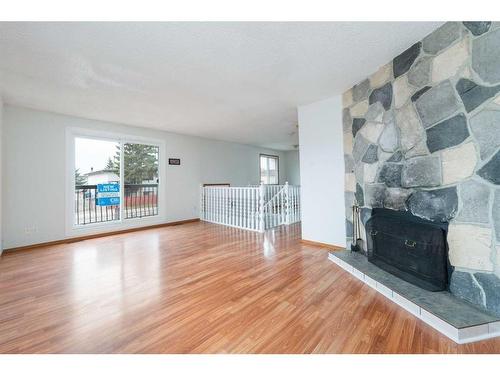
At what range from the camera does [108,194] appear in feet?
15.0

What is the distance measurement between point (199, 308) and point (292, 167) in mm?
8155

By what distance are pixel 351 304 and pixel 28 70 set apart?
4.16 meters

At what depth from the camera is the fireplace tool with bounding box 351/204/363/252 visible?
2.90 meters

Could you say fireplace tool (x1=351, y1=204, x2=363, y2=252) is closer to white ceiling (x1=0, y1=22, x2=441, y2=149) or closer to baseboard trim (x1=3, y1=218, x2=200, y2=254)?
white ceiling (x1=0, y1=22, x2=441, y2=149)

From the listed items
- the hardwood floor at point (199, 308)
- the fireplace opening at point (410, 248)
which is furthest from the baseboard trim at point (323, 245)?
the fireplace opening at point (410, 248)

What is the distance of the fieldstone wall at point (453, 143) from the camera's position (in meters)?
1.58

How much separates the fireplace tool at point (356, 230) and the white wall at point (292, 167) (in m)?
6.39

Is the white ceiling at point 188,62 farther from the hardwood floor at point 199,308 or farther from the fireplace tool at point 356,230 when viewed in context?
the hardwood floor at point 199,308

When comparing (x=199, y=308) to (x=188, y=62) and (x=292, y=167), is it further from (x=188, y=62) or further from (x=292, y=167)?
(x=292, y=167)

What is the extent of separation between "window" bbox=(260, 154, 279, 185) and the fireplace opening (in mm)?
6084

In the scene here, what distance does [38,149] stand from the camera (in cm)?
371

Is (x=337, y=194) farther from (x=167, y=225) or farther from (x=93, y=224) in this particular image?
(x=93, y=224)

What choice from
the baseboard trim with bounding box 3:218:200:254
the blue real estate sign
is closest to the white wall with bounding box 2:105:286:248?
the baseboard trim with bounding box 3:218:200:254
